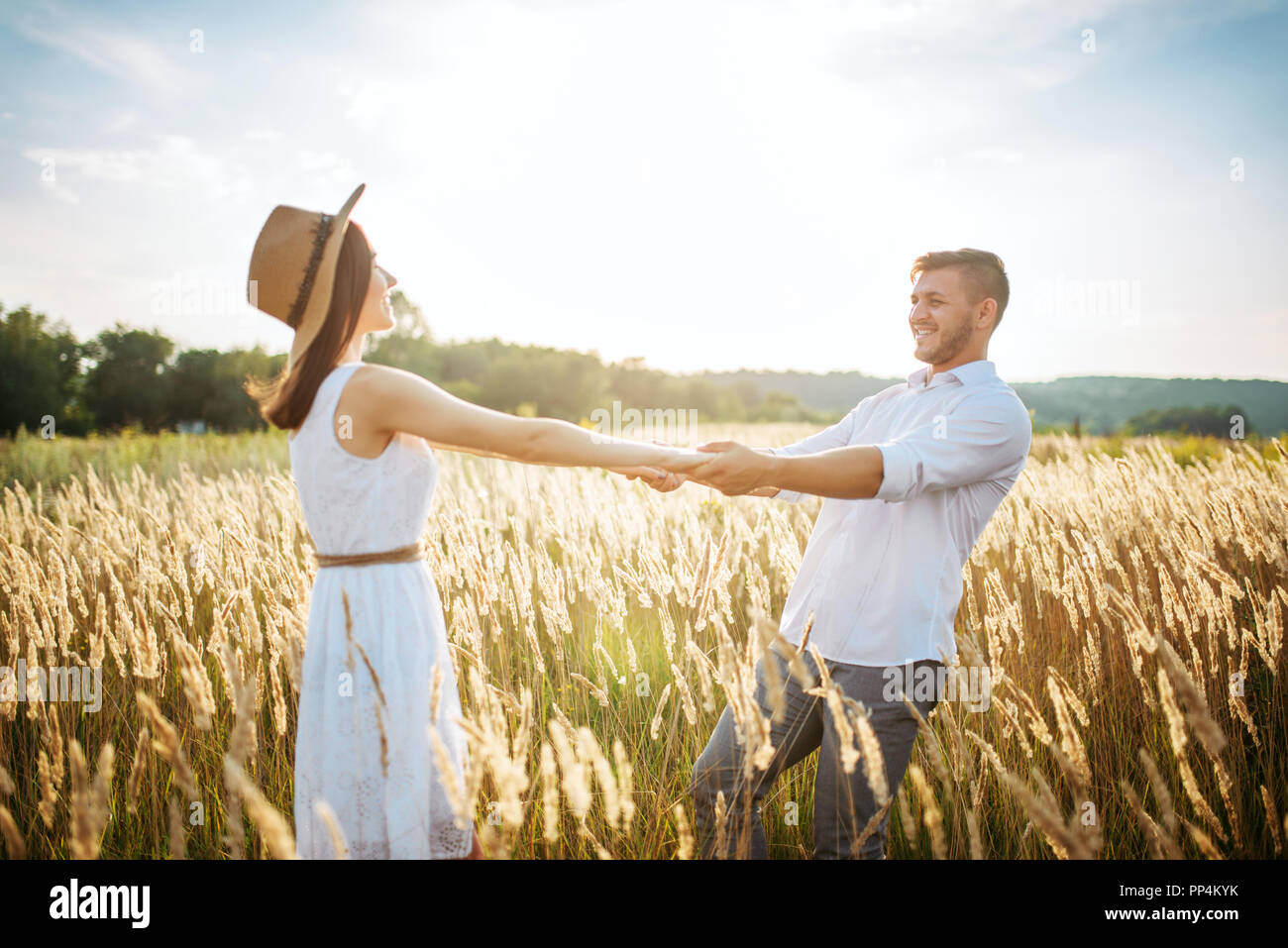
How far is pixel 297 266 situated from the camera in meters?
1.80

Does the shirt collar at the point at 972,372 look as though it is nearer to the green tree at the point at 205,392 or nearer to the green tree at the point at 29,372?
the green tree at the point at 29,372

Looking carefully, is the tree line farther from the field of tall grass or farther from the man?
the man

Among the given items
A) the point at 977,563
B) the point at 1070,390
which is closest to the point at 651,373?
the point at 1070,390

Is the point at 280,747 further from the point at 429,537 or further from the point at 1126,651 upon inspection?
the point at 1126,651

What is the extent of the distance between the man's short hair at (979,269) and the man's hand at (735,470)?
90cm

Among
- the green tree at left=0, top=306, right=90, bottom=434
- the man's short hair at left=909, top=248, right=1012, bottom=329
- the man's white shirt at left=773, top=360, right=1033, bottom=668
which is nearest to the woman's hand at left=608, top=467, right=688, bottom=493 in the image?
the man's white shirt at left=773, top=360, right=1033, bottom=668

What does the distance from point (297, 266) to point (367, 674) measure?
1090 millimetres

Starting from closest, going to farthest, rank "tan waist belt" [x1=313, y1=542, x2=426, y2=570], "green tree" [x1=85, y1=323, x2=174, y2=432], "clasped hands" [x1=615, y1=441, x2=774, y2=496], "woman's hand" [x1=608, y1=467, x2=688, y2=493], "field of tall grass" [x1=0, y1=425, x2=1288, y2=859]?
1. "field of tall grass" [x1=0, y1=425, x2=1288, y2=859]
2. "tan waist belt" [x1=313, y1=542, x2=426, y2=570]
3. "clasped hands" [x1=615, y1=441, x2=774, y2=496]
4. "woman's hand" [x1=608, y1=467, x2=688, y2=493]
5. "green tree" [x1=85, y1=323, x2=174, y2=432]

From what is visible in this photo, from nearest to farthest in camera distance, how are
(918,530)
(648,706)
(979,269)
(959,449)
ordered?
(959,449) < (918,530) < (979,269) < (648,706)

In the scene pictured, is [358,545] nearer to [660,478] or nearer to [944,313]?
[660,478]

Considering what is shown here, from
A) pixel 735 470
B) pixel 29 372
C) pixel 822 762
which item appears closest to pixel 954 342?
pixel 735 470

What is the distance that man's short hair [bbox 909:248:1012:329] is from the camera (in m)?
2.30

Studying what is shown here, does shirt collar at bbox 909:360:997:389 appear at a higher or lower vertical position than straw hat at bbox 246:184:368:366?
lower
